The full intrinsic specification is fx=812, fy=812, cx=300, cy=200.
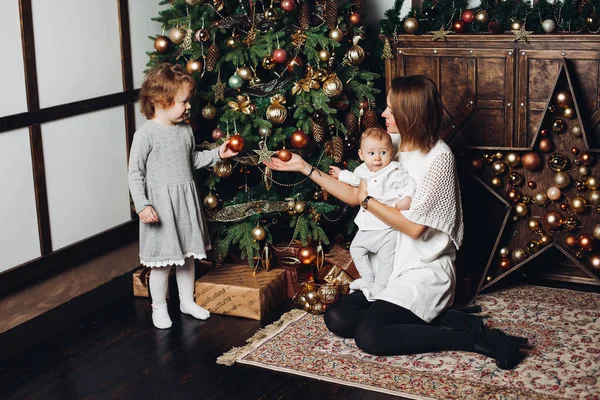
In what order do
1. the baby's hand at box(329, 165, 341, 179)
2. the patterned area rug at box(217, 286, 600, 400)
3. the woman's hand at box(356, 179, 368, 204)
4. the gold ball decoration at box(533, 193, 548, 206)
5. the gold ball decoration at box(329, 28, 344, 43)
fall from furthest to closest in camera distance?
the gold ball decoration at box(533, 193, 548, 206) < the gold ball decoration at box(329, 28, 344, 43) < the baby's hand at box(329, 165, 341, 179) < the woman's hand at box(356, 179, 368, 204) < the patterned area rug at box(217, 286, 600, 400)

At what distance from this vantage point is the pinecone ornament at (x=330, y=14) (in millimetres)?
4094

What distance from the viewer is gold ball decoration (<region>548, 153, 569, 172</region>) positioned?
405 centimetres

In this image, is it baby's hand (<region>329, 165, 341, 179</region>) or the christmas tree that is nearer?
baby's hand (<region>329, 165, 341, 179</region>)

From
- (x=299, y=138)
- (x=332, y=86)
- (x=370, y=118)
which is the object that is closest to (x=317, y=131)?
(x=299, y=138)

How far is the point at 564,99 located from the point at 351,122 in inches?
41.4

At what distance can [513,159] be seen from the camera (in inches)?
163

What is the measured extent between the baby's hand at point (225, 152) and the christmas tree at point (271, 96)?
0.06 metres

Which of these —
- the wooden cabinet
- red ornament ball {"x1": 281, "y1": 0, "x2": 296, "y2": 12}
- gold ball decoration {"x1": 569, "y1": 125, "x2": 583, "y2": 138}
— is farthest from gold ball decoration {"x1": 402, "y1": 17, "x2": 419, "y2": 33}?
gold ball decoration {"x1": 569, "y1": 125, "x2": 583, "y2": 138}

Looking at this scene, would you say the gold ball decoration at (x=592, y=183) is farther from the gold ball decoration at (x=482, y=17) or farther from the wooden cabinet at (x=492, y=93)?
the gold ball decoration at (x=482, y=17)

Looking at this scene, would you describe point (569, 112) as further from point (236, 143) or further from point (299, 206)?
point (236, 143)

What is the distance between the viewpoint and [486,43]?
13.1ft

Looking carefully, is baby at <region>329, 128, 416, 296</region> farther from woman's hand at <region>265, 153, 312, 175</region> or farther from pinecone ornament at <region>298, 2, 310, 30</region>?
pinecone ornament at <region>298, 2, 310, 30</region>

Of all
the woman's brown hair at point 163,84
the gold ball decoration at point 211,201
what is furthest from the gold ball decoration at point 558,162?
the woman's brown hair at point 163,84

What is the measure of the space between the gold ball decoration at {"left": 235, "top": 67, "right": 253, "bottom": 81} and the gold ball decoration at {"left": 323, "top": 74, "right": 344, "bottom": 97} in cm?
38
